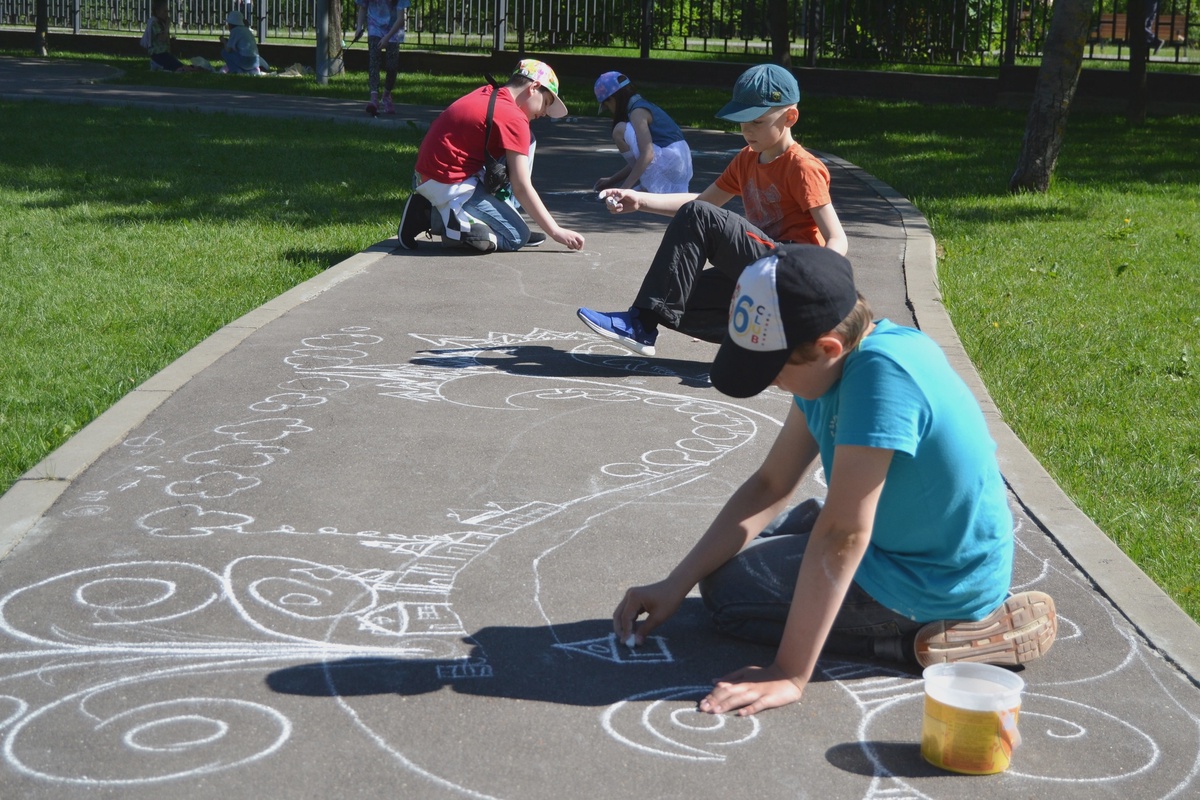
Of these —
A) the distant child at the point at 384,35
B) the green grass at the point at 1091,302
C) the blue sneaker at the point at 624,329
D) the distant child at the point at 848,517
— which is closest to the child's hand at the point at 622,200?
the blue sneaker at the point at 624,329

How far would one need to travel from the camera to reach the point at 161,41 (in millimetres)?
23312

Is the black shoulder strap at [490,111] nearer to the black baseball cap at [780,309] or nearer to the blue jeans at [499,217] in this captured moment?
the blue jeans at [499,217]

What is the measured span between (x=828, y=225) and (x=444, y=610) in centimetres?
282

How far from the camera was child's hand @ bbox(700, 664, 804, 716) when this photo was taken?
2961 mm

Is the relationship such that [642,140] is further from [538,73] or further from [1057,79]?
[1057,79]

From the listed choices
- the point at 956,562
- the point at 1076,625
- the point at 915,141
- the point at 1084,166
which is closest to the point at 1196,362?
the point at 1076,625

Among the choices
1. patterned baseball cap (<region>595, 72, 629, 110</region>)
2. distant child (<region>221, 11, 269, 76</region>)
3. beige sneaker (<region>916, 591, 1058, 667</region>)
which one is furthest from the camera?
distant child (<region>221, 11, 269, 76</region>)

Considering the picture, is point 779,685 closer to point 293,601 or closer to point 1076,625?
point 1076,625

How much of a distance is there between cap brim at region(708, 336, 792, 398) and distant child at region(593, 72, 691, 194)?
6.44 m

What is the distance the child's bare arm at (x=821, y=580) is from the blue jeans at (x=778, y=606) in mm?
222

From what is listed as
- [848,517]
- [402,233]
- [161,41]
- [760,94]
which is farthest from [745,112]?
[161,41]

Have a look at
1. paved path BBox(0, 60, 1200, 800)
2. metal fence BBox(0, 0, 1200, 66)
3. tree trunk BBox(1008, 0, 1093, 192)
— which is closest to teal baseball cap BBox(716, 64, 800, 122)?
paved path BBox(0, 60, 1200, 800)

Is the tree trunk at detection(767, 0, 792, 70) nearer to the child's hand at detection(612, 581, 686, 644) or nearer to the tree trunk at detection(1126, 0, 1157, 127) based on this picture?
the tree trunk at detection(1126, 0, 1157, 127)

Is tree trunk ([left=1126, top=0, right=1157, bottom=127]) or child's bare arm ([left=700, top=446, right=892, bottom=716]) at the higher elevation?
tree trunk ([left=1126, top=0, right=1157, bottom=127])
